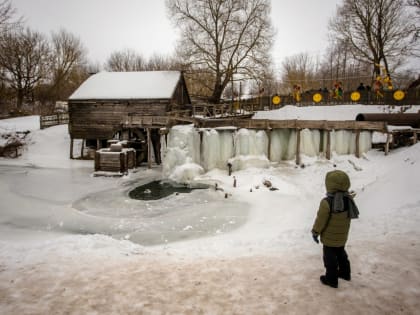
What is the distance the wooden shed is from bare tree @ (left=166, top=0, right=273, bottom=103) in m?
3.08

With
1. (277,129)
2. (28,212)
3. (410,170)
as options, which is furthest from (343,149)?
(28,212)

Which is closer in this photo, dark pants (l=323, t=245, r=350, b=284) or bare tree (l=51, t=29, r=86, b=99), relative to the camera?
dark pants (l=323, t=245, r=350, b=284)

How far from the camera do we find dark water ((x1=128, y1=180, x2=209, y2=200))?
1382 cm

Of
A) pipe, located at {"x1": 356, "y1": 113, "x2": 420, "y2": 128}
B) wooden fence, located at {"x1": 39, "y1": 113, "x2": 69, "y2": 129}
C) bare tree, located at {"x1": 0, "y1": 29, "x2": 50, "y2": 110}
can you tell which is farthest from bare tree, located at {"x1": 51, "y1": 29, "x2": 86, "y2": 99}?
pipe, located at {"x1": 356, "y1": 113, "x2": 420, "y2": 128}

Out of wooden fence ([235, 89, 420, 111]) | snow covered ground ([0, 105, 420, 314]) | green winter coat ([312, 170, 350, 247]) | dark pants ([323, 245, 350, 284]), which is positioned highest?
wooden fence ([235, 89, 420, 111])

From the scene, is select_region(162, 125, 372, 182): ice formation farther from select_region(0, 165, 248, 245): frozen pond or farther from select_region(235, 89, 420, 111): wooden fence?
select_region(235, 89, 420, 111): wooden fence

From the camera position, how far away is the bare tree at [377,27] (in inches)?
1051

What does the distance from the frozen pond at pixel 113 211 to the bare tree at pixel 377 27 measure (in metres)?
22.2

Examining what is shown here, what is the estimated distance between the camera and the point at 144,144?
21859 millimetres

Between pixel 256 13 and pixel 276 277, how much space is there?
980 inches

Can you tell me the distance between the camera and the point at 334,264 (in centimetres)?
440

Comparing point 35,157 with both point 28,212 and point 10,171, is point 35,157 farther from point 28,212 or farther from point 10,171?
point 28,212

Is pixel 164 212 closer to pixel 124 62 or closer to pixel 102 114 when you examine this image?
pixel 102 114

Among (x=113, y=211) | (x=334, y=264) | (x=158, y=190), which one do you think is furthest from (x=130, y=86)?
(x=334, y=264)
